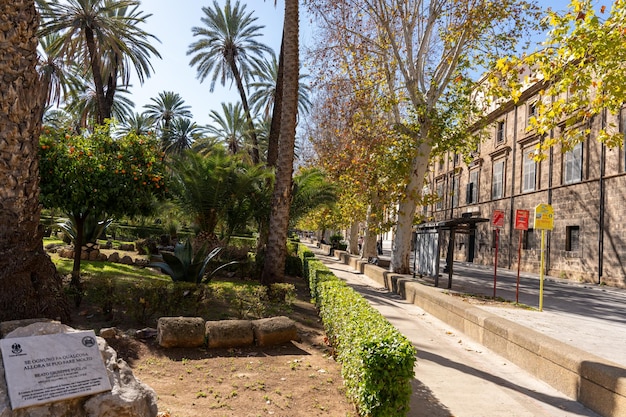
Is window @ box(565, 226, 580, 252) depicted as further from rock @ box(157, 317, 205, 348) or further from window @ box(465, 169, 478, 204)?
rock @ box(157, 317, 205, 348)

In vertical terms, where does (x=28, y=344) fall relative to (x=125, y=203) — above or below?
below

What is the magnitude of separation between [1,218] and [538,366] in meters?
6.61

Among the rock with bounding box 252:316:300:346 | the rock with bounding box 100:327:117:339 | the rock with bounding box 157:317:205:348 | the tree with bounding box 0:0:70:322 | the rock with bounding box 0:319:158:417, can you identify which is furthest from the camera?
the rock with bounding box 252:316:300:346

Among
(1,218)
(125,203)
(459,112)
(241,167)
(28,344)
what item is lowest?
(28,344)

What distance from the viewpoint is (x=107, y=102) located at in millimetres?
22719

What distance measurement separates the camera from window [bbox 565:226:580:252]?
21578 millimetres

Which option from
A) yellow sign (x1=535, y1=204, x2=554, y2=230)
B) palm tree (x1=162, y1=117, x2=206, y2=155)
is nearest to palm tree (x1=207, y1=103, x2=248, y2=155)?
palm tree (x1=162, y1=117, x2=206, y2=155)

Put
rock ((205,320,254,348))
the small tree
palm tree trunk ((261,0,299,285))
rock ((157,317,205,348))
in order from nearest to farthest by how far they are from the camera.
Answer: rock ((157,317,205,348))
rock ((205,320,254,348))
the small tree
palm tree trunk ((261,0,299,285))

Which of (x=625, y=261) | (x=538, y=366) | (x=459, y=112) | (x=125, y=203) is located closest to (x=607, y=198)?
(x=625, y=261)

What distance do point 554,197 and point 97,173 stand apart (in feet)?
73.2

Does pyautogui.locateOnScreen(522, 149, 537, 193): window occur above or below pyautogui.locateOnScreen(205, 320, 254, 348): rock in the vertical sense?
above

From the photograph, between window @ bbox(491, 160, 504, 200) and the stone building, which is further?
window @ bbox(491, 160, 504, 200)

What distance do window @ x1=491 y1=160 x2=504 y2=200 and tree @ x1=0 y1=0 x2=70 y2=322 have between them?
28185 mm

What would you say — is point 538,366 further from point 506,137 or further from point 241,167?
point 506,137
